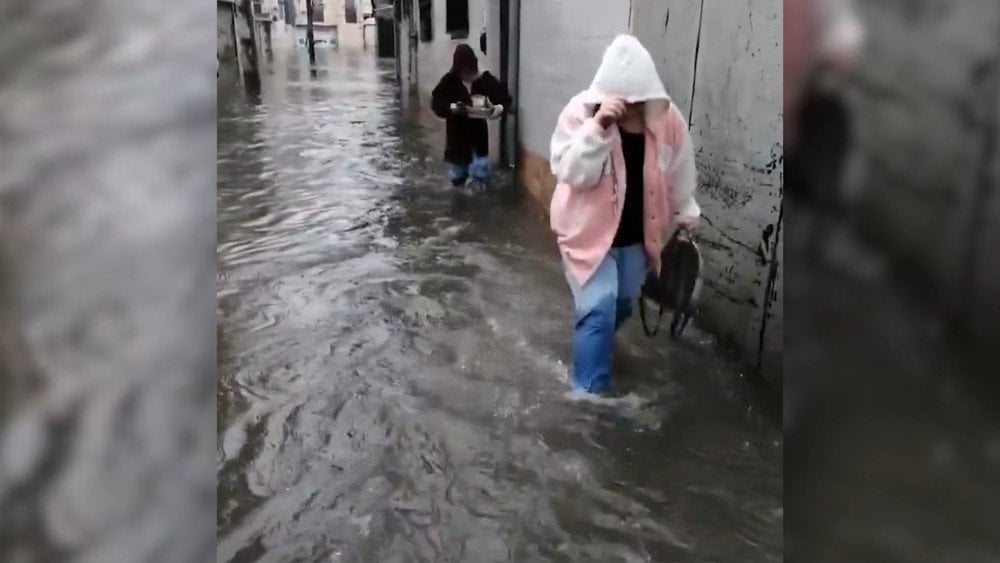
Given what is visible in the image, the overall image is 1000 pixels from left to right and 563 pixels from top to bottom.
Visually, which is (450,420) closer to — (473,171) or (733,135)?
(733,135)

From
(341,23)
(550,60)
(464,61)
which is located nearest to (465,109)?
(464,61)

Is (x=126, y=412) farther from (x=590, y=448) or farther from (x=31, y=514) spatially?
(x=590, y=448)

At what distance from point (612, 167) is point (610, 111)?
0.52 ft

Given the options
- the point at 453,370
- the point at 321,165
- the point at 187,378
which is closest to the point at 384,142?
the point at 321,165

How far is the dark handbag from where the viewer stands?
7.51 ft

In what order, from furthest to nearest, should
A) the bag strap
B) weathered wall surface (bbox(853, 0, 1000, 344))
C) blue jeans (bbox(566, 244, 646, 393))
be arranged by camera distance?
the bag strap
blue jeans (bbox(566, 244, 646, 393))
weathered wall surface (bbox(853, 0, 1000, 344))

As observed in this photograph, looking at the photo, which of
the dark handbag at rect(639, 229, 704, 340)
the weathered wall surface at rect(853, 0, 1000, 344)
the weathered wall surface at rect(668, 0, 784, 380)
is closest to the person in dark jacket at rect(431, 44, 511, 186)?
the weathered wall surface at rect(668, 0, 784, 380)

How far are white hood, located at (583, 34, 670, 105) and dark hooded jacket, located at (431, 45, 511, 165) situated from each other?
→ 279 cm

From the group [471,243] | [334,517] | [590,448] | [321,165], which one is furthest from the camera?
[321,165]

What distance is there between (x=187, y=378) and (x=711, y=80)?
246 centimetres

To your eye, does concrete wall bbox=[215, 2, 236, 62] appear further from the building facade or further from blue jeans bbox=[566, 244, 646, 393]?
the building facade

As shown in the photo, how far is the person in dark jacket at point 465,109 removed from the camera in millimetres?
4707

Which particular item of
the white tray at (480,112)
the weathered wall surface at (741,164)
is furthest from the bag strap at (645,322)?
the white tray at (480,112)

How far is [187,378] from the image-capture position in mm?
339
